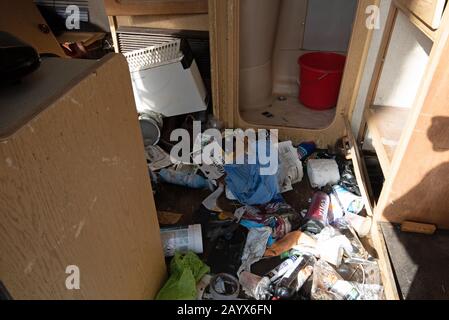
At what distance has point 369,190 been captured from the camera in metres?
1.39

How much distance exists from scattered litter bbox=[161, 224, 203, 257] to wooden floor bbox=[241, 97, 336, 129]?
915 mm

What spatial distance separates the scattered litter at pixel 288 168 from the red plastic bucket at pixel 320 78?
0.54 m

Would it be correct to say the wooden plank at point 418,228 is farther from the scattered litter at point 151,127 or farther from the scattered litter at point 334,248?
the scattered litter at point 151,127

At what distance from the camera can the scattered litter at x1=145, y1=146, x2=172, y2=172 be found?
1665 millimetres

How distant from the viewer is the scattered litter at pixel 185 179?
5.13 feet

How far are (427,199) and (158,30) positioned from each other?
1553mm

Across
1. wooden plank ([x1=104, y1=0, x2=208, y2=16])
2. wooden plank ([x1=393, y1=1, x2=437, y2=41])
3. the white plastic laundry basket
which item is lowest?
the white plastic laundry basket

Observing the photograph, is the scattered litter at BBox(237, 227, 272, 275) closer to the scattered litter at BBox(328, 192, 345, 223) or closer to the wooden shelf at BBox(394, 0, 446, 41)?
the scattered litter at BBox(328, 192, 345, 223)

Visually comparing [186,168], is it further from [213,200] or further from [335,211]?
[335,211]

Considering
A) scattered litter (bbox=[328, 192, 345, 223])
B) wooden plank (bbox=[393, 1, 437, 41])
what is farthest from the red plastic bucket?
scattered litter (bbox=[328, 192, 345, 223])

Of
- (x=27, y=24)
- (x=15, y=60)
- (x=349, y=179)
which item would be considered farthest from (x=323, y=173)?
(x=27, y=24)

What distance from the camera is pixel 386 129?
1367 millimetres

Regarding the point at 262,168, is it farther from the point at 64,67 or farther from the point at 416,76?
the point at 64,67
